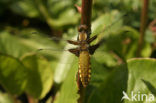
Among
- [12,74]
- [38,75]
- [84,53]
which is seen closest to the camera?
[84,53]

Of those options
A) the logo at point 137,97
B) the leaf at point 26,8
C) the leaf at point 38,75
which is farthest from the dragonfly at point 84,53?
the leaf at point 26,8

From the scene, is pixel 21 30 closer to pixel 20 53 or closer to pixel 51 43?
pixel 51 43

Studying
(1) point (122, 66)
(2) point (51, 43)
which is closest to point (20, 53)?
(2) point (51, 43)

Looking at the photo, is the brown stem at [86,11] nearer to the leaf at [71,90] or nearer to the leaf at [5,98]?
the leaf at [71,90]

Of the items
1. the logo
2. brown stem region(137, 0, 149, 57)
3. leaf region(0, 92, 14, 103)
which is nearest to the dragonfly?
the logo

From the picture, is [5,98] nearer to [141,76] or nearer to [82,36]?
[82,36]

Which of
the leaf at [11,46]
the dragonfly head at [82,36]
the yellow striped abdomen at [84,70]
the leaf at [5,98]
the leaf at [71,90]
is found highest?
the leaf at [11,46]

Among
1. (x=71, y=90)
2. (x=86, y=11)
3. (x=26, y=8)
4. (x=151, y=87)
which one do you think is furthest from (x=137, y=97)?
(x=26, y=8)
